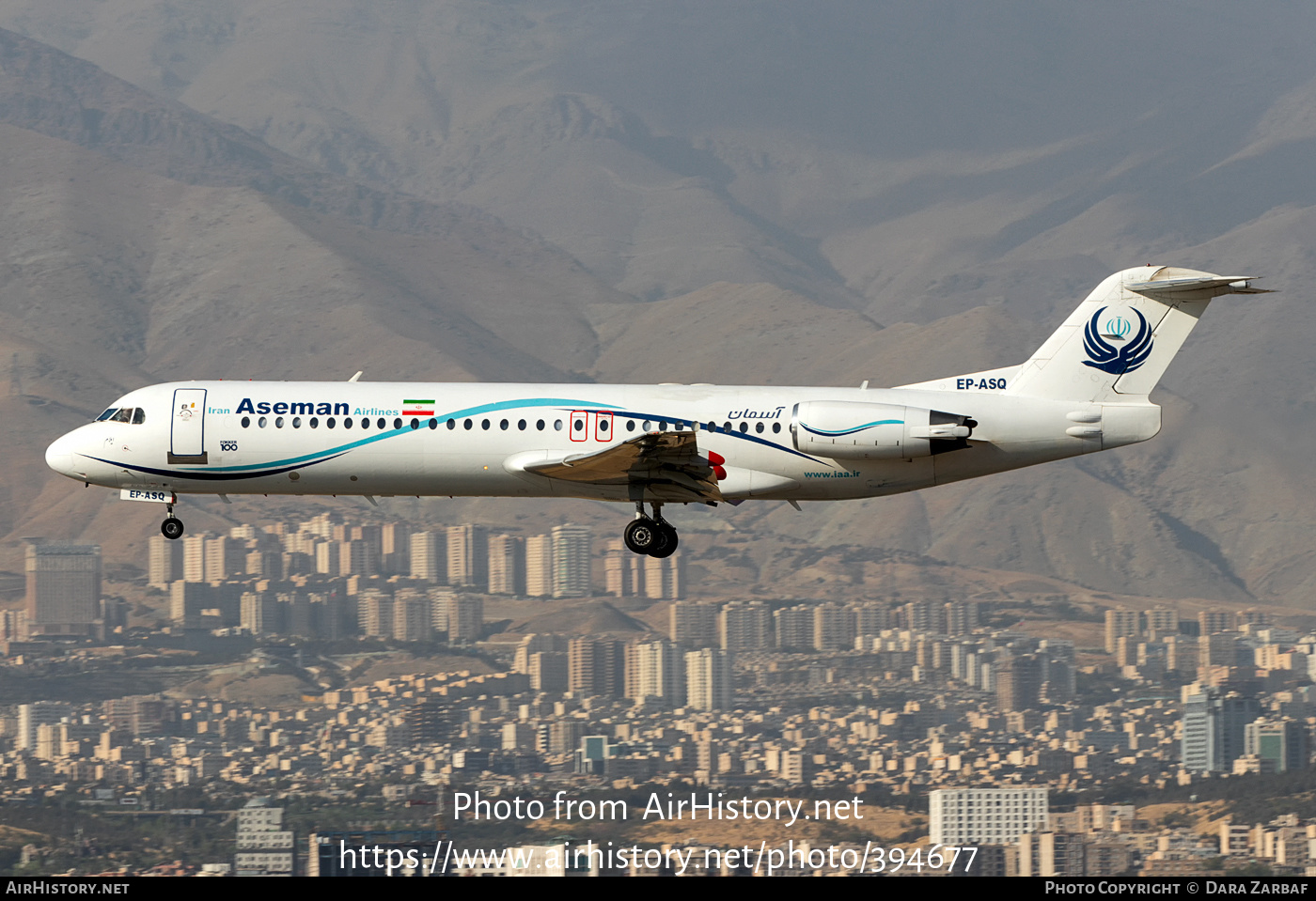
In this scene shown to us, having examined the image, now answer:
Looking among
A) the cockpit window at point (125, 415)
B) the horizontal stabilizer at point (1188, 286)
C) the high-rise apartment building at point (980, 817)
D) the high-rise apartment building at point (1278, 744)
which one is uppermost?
the horizontal stabilizer at point (1188, 286)

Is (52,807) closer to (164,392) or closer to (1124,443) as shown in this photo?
(164,392)

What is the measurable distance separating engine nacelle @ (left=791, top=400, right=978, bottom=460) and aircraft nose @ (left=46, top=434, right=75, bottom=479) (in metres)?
17.3

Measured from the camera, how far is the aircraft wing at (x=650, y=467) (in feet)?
145

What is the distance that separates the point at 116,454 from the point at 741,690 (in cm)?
15397

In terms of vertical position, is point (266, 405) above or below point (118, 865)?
above

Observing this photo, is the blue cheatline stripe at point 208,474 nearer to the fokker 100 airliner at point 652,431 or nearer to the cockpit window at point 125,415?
the fokker 100 airliner at point 652,431

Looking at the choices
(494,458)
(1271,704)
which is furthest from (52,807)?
(1271,704)

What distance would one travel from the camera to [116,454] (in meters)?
47.3

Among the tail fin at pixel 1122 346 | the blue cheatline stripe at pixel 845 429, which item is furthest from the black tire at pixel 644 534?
the tail fin at pixel 1122 346

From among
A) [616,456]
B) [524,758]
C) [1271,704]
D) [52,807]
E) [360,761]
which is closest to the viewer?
[616,456]

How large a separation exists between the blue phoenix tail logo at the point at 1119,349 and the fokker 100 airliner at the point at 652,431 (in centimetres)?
4

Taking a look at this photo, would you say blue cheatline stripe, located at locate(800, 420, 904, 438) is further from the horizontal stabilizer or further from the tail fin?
the horizontal stabilizer

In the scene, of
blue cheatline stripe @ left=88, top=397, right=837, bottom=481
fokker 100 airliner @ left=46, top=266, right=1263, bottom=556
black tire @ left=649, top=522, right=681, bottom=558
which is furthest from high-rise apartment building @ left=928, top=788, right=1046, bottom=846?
blue cheatline stripe @ left=88, top=397, right=837, bottom=481

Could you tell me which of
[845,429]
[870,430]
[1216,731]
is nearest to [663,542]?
[845,429]
